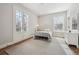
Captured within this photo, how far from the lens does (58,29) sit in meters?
5.62

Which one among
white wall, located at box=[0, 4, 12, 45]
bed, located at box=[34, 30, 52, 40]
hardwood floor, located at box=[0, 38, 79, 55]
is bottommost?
hardwood floor, located at box=[0, 38, 79, 55]

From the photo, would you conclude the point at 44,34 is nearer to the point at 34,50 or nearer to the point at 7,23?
the point at 34,50

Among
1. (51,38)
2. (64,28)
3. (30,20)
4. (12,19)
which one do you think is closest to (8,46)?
(12,19)

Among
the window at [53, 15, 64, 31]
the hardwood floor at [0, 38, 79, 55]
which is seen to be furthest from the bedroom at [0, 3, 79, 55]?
the hardwood floor at [0, 38, 79, 55]

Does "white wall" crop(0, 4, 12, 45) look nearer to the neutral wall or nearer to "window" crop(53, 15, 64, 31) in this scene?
the neutral wall

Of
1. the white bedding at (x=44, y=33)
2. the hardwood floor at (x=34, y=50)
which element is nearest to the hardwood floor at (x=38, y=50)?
the hardwood floor at (x=34, y=50)

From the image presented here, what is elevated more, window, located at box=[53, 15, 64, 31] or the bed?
window, located at box=[53, 15, 64, 31]

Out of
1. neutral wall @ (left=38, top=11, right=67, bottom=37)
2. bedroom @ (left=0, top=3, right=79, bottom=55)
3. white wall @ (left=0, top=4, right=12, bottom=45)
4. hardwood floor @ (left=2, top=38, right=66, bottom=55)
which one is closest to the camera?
hardwood floor @ (left=2, top=38, right=66, bottom=55)

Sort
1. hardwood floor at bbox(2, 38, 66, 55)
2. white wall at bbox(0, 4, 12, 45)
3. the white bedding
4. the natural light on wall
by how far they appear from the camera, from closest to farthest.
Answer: hardwood floor at bbox(2, 38, 66, 55), white wall at bbox(0, 4, 12, 45), the natural light on wall, the white bedding

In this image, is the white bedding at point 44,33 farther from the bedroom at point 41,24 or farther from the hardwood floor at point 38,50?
the hardwood floor at point 38,50

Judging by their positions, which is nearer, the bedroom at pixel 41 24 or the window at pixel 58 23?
the bedroom at pixel 41 24

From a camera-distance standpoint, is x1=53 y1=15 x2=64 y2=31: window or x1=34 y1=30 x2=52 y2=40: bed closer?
x1=53 y1=15 x2=64 y2=31: window

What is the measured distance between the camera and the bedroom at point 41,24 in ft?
13.5

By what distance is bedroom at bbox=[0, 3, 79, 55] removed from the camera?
4.12 m
